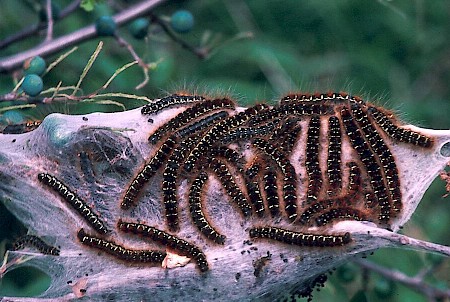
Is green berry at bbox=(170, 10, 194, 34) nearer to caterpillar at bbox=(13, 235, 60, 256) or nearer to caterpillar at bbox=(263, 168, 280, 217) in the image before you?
caterpillar at bbox=(263, 168, 280, 217)

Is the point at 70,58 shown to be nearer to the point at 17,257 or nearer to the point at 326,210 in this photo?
the point at 17,257

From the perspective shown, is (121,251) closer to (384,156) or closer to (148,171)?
(148,171)

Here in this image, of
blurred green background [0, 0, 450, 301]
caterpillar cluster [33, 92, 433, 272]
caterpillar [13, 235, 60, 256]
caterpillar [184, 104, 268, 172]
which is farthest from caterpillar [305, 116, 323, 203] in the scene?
blurred green background [0, 0, 450, 301]

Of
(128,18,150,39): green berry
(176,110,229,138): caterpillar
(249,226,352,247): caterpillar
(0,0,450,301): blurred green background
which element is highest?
(0,0,450,301): blurred green background

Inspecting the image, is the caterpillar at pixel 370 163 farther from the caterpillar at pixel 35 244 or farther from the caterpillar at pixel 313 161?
the caterpillar at pixel 35 244

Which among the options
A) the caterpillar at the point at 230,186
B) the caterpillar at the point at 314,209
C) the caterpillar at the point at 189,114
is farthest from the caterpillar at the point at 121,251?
the caterpillar at the point at 314,209

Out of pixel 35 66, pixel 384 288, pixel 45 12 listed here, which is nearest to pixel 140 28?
pixel 45 12
